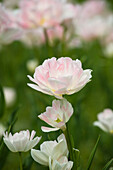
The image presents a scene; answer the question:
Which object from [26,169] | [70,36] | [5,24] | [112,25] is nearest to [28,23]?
[5,24]

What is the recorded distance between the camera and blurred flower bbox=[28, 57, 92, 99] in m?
0.55

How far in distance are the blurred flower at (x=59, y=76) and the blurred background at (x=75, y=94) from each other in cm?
25

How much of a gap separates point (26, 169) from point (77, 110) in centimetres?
33

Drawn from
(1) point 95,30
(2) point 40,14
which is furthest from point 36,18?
(1) point 95,30

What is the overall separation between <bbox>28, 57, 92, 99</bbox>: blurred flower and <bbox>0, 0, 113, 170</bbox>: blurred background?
9.7 inches

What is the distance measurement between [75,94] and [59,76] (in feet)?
1.63

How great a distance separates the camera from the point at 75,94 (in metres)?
1.06

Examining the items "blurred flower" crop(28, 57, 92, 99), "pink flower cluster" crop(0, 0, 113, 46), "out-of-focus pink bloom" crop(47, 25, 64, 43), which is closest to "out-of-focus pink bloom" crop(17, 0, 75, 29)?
"pink flower cluster" crop(0, 0, 113, 46)

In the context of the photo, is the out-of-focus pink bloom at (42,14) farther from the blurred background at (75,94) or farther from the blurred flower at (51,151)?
the blurred flower at (51,151)

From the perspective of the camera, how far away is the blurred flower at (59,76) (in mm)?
553

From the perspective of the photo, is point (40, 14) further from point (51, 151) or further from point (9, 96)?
point (51, 151)

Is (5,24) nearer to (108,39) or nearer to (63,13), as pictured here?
(63,13)

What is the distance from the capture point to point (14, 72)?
1816mm

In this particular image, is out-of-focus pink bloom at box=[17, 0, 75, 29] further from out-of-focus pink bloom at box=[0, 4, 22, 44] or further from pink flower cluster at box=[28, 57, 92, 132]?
pink flower cluster at box=[28, 57, 92, 132]
